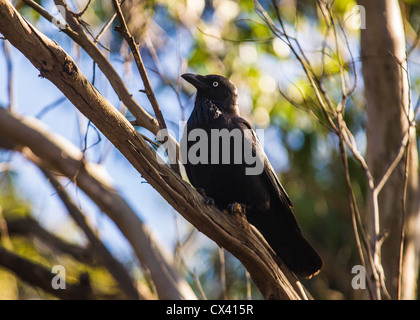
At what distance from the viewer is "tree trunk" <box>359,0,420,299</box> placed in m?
4.75

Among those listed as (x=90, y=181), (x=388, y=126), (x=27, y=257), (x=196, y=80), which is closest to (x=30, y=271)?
(x=90, y=181)

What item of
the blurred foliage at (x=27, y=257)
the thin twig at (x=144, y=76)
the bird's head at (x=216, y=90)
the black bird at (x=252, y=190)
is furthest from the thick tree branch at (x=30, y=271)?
the bird's head at (x=216, y=90)

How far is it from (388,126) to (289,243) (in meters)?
1.66

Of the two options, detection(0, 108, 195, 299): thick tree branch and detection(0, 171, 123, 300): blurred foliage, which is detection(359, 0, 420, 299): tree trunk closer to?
detection(0, 108, 195, 299): thick tree branch

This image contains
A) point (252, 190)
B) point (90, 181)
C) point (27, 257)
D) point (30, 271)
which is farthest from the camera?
point (27, 257)

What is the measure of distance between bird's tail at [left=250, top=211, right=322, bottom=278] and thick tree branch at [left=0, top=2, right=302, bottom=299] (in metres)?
0.17

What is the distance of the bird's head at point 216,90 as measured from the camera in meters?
4.64

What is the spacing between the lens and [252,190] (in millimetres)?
4137

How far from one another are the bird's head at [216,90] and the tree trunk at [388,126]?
1.40 meters

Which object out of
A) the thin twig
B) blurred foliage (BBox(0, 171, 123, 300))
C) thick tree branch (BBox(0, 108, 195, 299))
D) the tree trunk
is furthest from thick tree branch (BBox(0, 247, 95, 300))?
the tree trunk

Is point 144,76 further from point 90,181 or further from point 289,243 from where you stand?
point 90,181

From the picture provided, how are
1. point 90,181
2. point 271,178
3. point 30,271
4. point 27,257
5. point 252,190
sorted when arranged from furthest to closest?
point 27,257 → point 30,271 → point 90,181 → point 271,178 → point 252,190
